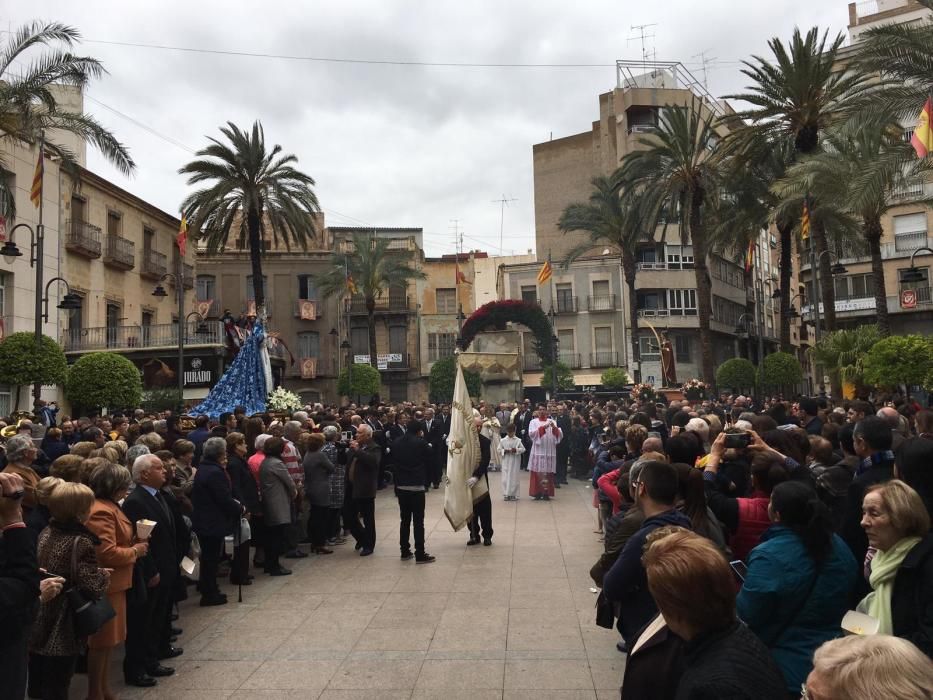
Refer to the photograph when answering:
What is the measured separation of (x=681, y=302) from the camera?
1999 inches

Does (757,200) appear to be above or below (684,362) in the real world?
above

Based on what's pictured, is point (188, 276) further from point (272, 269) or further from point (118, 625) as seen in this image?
point (118, 625)

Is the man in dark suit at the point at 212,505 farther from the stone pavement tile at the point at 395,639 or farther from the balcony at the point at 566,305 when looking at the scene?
the balcony at the point at 566,305

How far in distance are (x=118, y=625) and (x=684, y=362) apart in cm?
4789

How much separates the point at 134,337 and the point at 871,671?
35991 mm

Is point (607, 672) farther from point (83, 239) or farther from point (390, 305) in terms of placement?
point (390, 305)

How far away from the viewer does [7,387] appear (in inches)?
955

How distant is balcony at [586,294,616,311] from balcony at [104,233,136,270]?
29.6m

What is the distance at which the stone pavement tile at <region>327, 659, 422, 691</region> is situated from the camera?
225 inches

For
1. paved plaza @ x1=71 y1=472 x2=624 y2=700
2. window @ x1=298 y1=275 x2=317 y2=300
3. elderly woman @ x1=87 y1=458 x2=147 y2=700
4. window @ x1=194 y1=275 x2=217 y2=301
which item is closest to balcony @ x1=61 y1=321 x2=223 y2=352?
window @ x1=194 y1=275 x2=217 y2=301

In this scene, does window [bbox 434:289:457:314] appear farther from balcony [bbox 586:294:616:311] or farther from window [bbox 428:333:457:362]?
balcony [bbox 586:294:616:311]

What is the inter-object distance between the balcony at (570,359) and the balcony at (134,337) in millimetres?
24354

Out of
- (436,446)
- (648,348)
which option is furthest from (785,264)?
(648,348)

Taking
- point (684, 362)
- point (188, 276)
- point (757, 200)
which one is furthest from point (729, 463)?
point (684, 362)
